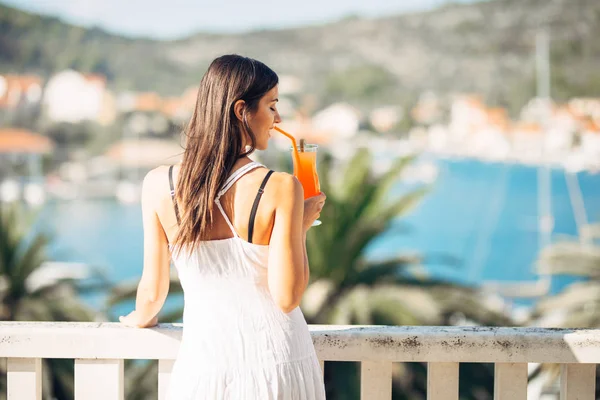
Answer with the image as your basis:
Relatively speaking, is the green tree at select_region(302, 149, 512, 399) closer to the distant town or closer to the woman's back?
the woman's back

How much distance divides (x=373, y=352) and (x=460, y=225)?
19312 millimetres

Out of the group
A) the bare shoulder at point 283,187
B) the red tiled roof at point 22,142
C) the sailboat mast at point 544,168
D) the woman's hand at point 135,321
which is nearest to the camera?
the bare shoulder at point 283,187

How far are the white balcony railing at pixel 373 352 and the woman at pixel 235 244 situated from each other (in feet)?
0.66

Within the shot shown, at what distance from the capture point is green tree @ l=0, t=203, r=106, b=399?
8.65 m

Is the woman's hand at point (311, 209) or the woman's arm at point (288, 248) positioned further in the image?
the woman's hand at point (311, 209)

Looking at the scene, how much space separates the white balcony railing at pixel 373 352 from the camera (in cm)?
160

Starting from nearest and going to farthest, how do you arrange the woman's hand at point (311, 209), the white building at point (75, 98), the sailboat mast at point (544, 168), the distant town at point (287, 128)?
the woman's hand at point (311, 209) < the sailboat mast at point (544, 168) < the distant town at point (287, 128) < the white building at point (75, 98)

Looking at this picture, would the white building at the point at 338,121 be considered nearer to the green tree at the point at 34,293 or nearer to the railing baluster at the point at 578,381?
the green tree at the point at 34,293

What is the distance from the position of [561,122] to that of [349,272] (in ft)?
44.8

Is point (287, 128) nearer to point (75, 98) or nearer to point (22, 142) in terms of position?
point (75, 98)

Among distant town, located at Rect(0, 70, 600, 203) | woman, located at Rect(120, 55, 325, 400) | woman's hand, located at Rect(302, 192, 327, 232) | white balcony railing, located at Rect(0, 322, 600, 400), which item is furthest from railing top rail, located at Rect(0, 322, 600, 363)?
distant town, located at Rect(0, 70, 600, 203)

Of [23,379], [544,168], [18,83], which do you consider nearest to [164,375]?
[23,379]

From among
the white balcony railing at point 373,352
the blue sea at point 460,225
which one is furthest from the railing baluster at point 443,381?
the blue sea at point 460,225

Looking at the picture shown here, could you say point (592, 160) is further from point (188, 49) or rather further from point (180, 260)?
point (180, 260)
